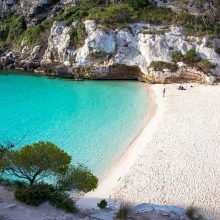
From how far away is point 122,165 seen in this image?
24.7 m

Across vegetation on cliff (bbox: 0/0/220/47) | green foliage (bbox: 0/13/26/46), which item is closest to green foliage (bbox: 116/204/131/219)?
vegetation on cliff (bbox: 0/0/220/47)

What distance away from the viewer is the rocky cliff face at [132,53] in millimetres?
49500

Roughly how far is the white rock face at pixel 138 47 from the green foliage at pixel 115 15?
56.5 inches

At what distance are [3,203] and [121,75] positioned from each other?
127ft

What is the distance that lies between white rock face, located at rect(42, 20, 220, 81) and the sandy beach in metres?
15.2

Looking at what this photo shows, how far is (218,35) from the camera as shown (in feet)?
173

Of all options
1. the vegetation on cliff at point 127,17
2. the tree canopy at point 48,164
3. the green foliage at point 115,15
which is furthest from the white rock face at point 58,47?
the tree canopy at point 48,164

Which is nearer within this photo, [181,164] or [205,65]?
[181,164]

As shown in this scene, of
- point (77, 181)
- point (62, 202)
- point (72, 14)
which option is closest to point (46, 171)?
point (77, 181)

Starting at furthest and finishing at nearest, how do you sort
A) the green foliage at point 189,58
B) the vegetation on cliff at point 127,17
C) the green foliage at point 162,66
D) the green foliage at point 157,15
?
the green foliage at point 157,15, the vegetation on cliff at point 127,17, the green foliage at point 189,58, the green foliage at point 162,66

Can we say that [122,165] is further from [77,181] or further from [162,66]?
[162,66]

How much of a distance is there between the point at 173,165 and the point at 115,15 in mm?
35907

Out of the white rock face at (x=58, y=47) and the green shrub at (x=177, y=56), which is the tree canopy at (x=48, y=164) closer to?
the green shrub at (x=177, y=56)

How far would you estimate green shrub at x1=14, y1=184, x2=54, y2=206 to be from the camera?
16016 millimetres
